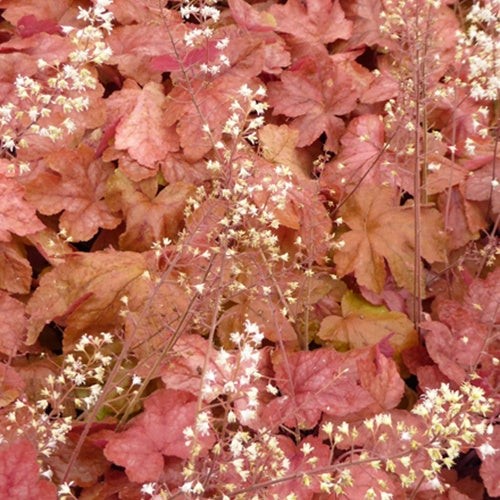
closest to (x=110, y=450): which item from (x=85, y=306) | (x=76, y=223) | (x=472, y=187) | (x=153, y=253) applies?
(x=85, y=306)

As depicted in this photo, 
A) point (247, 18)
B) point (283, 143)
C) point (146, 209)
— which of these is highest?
point (247, 18)

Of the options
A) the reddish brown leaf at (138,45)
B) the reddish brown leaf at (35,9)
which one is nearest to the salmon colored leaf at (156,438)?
the reddish brown leaf at (138,45)

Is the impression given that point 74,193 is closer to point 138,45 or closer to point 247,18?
point 138,45

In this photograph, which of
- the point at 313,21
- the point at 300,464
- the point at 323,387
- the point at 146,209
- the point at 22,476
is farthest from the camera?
the point at 313,21

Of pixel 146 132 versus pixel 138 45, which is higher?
pixel 138 45

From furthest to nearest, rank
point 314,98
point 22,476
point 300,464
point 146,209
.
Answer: point 314,98 < point 146,209 < point 300,464 < point 22,476

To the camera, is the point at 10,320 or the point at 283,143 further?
the point at 283,143

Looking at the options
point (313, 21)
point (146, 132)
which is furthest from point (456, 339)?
point (313, 21)
